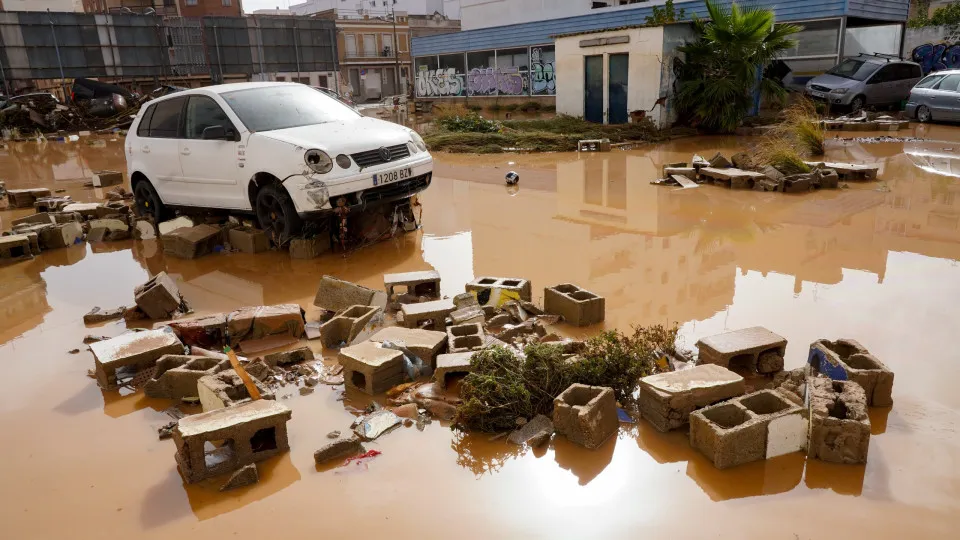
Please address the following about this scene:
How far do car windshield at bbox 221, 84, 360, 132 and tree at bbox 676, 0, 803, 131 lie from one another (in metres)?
12.4

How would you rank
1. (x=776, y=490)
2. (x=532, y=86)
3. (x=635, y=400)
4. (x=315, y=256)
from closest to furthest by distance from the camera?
(x=776, y=490) → (x=635, y=400) → (x=315, y=256) → (x=532, y=86)

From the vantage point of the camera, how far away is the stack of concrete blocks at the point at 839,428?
10.6ft

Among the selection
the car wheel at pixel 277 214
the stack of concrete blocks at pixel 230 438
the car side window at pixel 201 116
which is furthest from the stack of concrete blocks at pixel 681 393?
the car side window at pixel 201 116

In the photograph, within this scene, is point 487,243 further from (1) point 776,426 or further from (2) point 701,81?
(2) point 701,81

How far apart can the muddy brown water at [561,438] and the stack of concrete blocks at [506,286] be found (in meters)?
0.58

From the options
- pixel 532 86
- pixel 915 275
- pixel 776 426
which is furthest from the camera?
pixel 532 86

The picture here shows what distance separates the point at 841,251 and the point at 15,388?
7.45m

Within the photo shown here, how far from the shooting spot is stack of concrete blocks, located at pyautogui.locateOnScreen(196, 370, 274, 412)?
12.8 ft

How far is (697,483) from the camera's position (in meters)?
3.21

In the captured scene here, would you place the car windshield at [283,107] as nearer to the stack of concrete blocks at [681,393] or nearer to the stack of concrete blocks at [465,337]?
the stack of concrete blocks at [465,337]

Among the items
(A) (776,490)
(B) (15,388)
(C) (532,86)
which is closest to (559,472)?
(A) (776,490)

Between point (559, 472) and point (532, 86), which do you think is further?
point (532, 86)

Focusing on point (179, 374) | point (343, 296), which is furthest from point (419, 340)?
point (179, 374)

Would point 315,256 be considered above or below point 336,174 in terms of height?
below
